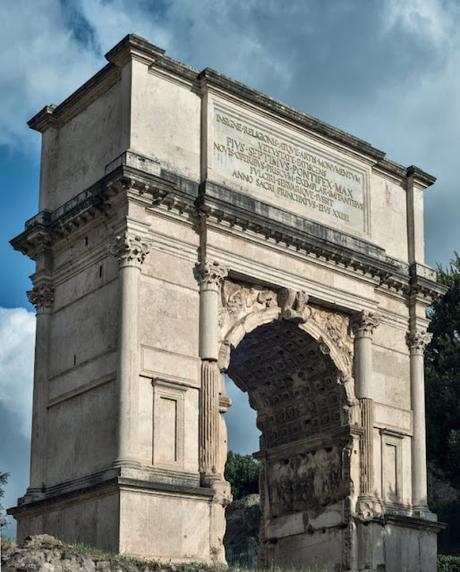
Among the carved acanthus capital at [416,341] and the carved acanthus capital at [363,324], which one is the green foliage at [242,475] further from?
the carved acanthus capital at [363,324]

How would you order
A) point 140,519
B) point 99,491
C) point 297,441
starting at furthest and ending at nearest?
point 297,441, point 99,491, point 140,519

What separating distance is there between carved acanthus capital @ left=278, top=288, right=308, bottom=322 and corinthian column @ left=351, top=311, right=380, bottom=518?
197cm

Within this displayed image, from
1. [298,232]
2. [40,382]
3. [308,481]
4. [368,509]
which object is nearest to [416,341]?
[308,481]

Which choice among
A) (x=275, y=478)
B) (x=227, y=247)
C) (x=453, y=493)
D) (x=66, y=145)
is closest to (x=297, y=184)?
(x=227, y=247)

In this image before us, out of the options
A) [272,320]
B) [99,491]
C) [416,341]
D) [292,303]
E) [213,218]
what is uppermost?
[213,218]

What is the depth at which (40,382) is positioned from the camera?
84.6ft

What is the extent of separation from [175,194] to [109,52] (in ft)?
11.8

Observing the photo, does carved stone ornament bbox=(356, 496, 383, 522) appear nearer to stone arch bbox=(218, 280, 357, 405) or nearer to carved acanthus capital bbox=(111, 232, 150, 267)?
stone arch bbox=(218, 280, 357, 405)

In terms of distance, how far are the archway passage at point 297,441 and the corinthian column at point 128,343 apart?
4.74m

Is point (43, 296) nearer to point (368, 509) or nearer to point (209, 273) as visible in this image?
point (209, 273)

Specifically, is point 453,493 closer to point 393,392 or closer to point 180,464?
point 393,392

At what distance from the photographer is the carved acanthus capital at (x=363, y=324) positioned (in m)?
28.3

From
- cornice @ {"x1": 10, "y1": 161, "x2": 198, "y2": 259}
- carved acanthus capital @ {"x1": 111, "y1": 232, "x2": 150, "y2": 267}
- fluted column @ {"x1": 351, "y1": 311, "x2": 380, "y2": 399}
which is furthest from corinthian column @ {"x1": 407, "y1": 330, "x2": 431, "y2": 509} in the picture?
carved acanthus capital @ {"x1": 111, "y1": 232, "x2": 150, "y2": 267}

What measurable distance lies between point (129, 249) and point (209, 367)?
304 centimetres
